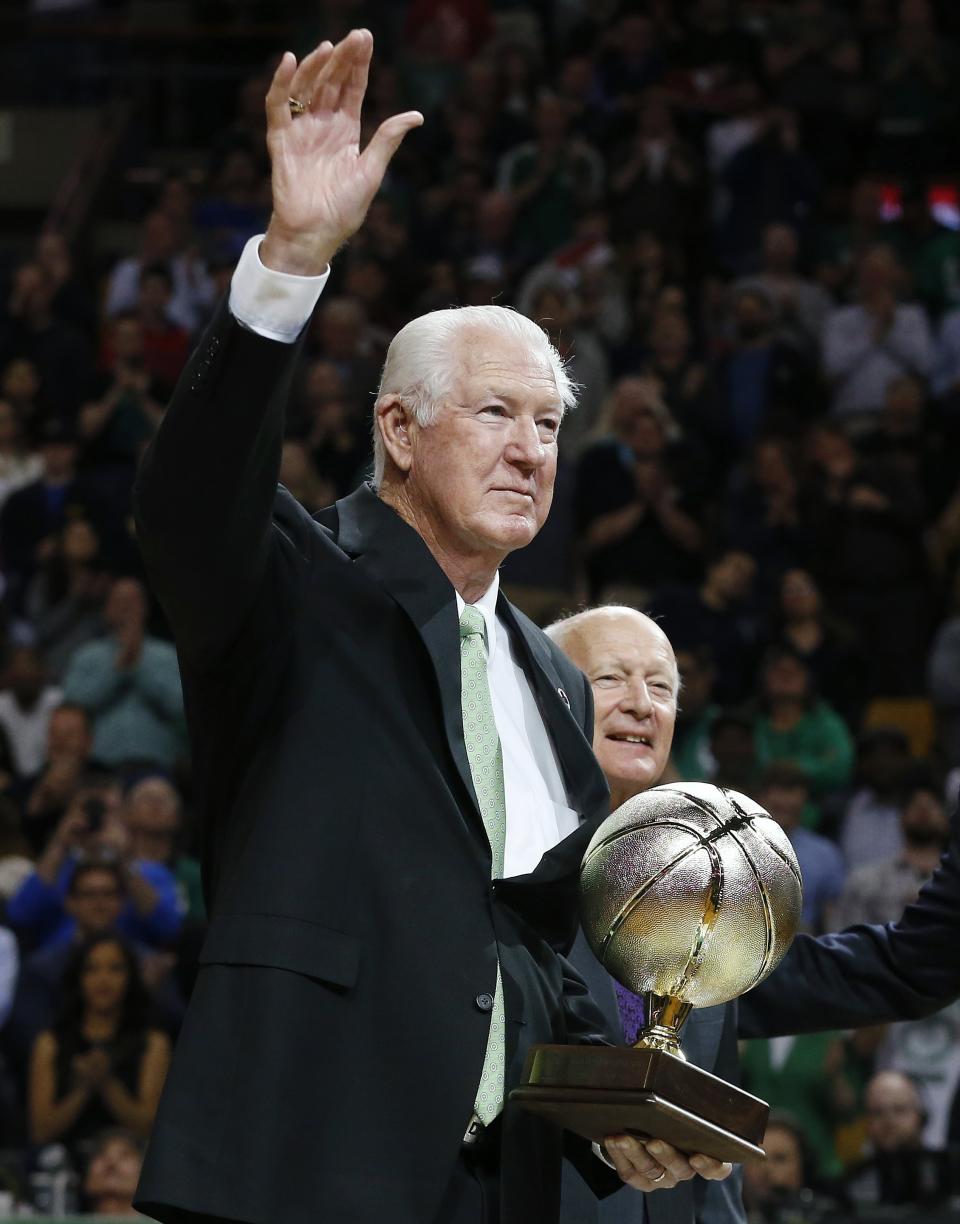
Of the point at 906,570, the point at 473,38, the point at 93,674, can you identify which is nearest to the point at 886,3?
the point at 473,38

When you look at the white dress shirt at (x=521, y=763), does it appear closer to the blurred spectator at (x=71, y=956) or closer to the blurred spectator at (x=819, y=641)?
the blurred spectator at (x=71, y=956)

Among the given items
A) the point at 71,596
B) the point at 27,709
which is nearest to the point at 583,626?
the point at 27,709

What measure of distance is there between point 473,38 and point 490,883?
36.5ft

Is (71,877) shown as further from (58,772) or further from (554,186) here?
(554,186)

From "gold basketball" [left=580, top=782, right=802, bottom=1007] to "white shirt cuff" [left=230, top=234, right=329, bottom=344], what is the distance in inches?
30.0

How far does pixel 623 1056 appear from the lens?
7.91ft

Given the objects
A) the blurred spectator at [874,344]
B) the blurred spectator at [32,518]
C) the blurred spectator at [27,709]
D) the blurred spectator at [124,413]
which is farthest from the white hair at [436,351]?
the blurred spectator at [874,344]

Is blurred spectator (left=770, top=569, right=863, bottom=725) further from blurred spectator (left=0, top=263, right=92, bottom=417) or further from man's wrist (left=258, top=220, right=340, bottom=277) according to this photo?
man's wrist (left=258, top=220, right=340, bottom=277)

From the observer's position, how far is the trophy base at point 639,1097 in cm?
239

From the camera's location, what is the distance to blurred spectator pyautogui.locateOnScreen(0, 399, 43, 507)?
10156mm

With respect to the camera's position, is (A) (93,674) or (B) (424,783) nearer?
(B) (424,783)

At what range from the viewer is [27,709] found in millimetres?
8977

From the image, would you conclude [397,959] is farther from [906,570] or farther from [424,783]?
[906,570]

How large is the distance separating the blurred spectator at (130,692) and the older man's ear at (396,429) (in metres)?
6.09
